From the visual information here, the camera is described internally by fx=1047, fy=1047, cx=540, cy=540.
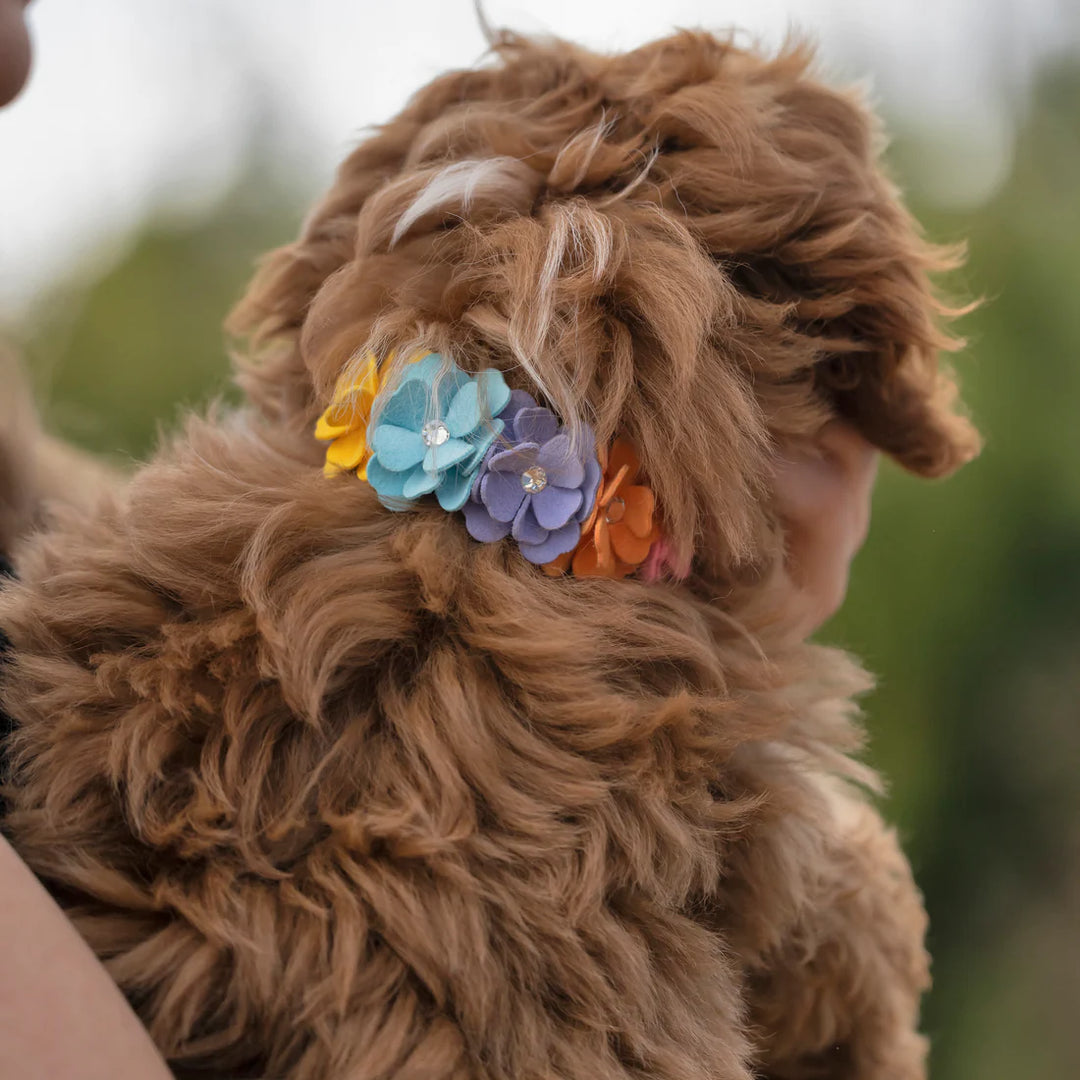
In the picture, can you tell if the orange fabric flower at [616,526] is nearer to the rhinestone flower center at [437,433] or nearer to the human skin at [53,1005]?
the rhinestone flower center at [437,433]

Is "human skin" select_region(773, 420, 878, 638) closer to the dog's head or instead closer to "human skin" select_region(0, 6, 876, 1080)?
the dog's head

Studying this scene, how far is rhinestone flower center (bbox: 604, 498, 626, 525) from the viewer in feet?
1.84

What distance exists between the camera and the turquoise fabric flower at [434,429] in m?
0.56

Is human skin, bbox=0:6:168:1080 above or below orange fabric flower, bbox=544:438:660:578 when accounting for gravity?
below

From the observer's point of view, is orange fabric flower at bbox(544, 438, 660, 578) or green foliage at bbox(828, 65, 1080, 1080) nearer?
orange fabric flower at bbox(544, 438, 660, 578)

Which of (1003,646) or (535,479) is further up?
(1003,646)

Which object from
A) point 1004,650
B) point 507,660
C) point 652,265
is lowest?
point 507,660

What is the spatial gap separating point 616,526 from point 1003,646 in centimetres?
211

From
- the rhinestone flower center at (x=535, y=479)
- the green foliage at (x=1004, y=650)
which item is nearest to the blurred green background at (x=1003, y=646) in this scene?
the green foliage at (x=1004, y=650)

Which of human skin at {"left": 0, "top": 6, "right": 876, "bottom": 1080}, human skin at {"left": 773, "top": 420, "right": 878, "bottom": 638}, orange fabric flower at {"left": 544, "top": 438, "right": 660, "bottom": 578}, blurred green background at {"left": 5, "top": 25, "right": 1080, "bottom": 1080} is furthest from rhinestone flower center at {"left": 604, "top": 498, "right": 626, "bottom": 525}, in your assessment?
blurred green background at {"left": 5, "top": 25, "right": 1080, "bottom": 1080}

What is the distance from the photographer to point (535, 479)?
559mm

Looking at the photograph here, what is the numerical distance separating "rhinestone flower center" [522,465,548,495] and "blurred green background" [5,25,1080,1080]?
1651 millimetres

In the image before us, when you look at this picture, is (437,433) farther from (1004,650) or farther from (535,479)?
(1004,650)

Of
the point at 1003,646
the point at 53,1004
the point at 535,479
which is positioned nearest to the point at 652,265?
the point at 535,479
